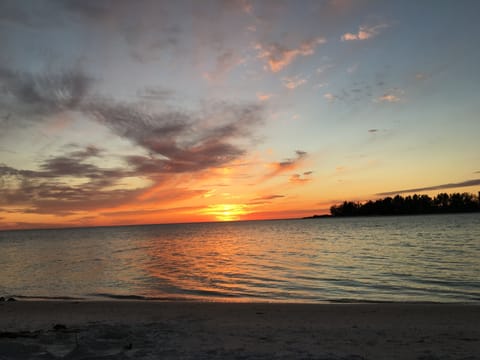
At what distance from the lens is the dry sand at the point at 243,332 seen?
7.62 meters

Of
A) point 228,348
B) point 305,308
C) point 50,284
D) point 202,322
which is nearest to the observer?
point 228,348

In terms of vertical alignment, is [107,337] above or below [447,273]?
above

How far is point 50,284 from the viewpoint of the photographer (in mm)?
23391

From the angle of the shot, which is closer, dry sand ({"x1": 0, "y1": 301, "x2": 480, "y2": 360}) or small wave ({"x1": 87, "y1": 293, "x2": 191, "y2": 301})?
dry sand ({"x1": 0, "y1": 301, "x2": 480, "y2": 360})

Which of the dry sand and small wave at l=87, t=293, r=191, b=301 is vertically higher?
the dry sand

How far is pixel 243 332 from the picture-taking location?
31.3 ft

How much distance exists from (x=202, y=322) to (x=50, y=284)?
17.5 metres

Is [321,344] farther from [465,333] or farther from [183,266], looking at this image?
[183,266]

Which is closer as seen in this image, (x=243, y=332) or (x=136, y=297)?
(x=243, y=332)

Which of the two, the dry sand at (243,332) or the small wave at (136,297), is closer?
the dry sand at (243,332)

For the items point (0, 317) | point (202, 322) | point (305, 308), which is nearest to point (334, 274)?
point (305, 308)

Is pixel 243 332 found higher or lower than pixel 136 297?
higher

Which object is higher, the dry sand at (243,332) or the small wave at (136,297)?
the dry sand at (243,332)

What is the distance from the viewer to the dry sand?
7.62 m
